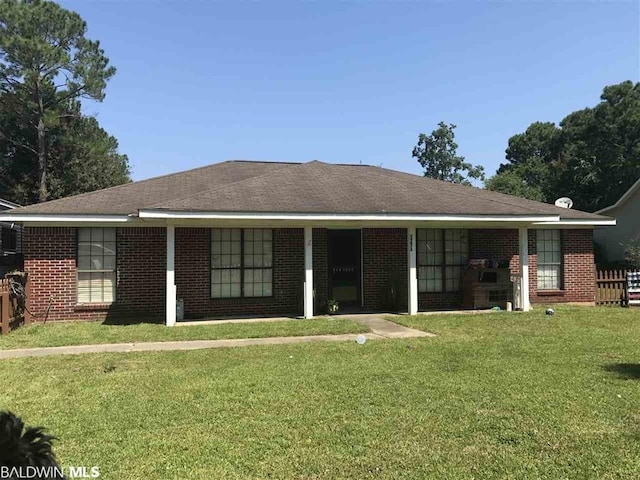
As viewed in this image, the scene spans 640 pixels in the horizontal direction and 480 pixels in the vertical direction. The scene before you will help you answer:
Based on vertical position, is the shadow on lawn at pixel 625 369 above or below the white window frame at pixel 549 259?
below

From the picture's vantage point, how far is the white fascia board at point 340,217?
35.7 ft

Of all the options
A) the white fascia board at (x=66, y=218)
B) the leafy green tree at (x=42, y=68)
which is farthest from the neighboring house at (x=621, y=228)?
the leafy green tree at (x=42, y=68)

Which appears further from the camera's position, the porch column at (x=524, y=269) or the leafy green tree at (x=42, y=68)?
the leafy green tree at (x=42, y=68)

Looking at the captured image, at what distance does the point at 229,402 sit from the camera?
5.66 meters

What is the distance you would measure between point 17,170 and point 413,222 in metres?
30.6

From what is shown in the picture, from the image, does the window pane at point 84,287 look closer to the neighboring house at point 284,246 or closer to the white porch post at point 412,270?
the neighboring house at point 284,246

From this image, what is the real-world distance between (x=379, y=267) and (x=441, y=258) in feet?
5.95

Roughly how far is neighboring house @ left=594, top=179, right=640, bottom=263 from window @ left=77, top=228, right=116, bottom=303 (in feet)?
65.8

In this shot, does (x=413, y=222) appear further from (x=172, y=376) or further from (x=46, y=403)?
(x=46, y=403)

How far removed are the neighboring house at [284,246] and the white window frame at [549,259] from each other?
3 centimetres

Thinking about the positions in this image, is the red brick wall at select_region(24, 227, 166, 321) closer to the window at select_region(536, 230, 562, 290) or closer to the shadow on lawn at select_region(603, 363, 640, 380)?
the shadow on lawn at select_region(603, 363, 640, 380)

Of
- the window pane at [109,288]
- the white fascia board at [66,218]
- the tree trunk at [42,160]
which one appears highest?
the tree trunk at [42,160]

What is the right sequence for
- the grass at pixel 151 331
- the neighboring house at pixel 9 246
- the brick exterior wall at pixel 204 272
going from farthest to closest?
the neighboring house at pixel 9 246
the brick exterior wall at pixel 204 272
the grass at pixel 151 331

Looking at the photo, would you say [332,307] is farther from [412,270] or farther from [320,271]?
[412,270]
